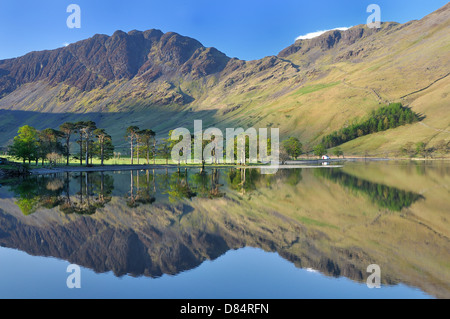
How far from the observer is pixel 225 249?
16797mm

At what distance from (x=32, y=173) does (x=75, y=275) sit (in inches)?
2935

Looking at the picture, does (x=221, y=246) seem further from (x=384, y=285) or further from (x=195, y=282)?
(x=384, y=285)

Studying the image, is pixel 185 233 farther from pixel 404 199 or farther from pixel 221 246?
pixel 404 199

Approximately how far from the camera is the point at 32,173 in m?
75.6

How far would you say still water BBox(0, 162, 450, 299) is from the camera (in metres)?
11.8

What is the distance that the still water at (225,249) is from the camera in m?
11.8
